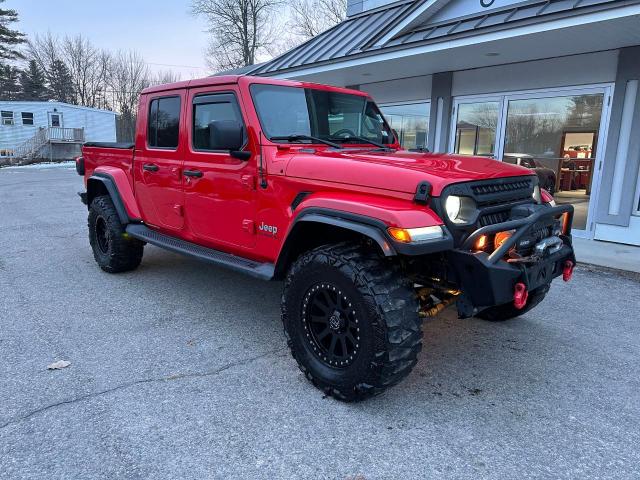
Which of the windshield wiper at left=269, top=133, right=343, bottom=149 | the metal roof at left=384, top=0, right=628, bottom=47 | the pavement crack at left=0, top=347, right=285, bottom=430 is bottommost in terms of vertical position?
the pavement crack at left=0, top=347, right=285, bottom=430

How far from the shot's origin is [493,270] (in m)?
2.53

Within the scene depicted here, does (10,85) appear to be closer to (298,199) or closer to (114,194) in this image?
(114,194)

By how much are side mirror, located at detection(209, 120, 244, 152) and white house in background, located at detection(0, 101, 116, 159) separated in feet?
117

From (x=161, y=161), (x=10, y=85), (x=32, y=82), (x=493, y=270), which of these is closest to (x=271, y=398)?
(x=493, y=270)

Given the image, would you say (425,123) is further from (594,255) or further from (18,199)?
(18,199)

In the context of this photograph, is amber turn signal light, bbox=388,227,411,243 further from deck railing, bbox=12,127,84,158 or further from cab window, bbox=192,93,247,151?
deck railing, bbox=12,127,84,158

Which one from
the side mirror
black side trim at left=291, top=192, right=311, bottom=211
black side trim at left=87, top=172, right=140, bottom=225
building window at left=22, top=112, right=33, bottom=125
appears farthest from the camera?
building window at left=22, top=112, right=33, bottom=125

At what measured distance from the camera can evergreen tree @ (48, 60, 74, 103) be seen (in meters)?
51.1

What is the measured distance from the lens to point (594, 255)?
6.68 meters

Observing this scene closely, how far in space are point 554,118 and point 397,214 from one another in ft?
23.8

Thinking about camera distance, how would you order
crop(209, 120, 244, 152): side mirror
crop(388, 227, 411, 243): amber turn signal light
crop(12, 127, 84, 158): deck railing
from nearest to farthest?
1. crop(388, 227, 411, 243): amber turn signal light
2. crop(209, 120, 244, 152): side mirror
3. crop(12, 127, 84, 158): deck railing

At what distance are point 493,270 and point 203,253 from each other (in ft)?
7.89

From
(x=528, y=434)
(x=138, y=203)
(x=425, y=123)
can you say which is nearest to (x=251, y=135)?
(x=138, y=203)

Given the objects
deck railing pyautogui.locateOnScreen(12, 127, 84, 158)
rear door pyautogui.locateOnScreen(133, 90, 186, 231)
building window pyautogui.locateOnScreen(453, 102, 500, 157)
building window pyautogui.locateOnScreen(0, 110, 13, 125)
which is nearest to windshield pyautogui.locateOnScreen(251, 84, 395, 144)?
rear door pyautogui.locateOnScreen(133, 90, 186, 231)
